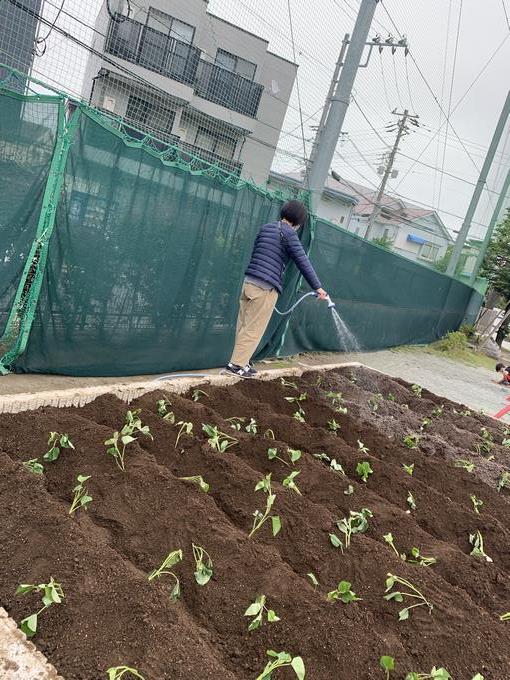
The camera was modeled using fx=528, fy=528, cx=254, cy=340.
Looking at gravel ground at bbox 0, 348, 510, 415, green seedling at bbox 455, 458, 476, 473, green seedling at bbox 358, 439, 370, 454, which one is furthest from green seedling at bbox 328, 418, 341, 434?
gravel ground at bbox 0, 348, 510, 415

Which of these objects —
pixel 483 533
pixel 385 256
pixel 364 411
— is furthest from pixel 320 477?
pixel 385 256

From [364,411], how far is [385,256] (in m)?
5.39

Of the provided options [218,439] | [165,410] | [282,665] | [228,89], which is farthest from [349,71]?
[228,89]

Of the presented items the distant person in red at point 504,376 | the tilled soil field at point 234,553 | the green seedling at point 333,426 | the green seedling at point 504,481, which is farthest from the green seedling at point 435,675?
the distant person in red at point 504,376

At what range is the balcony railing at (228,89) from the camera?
19.3 m

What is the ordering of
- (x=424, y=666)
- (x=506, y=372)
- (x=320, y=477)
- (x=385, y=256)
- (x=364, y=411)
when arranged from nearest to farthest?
(x=424, y=666), (x=320, y=477), (x=364, y=411), (x=385, y=256), (x=506, y=372)

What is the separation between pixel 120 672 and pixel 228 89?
70.7ft

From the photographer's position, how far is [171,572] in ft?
6.47

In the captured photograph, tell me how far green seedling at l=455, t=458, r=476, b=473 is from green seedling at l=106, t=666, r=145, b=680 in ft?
11.3

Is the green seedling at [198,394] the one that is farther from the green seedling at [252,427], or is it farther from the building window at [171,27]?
the building window at [171,27]

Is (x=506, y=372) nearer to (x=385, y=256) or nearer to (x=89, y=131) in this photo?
(x=385, y=256)

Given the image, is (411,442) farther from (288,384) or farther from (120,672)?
(120,672)

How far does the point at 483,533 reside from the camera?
→ 316 cm

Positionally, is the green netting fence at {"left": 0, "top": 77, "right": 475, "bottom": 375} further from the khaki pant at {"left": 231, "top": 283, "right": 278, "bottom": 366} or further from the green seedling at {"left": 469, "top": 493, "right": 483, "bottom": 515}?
the green seedling at {"left": 469, "top": 493, "right": 483, "bottom": 515}
